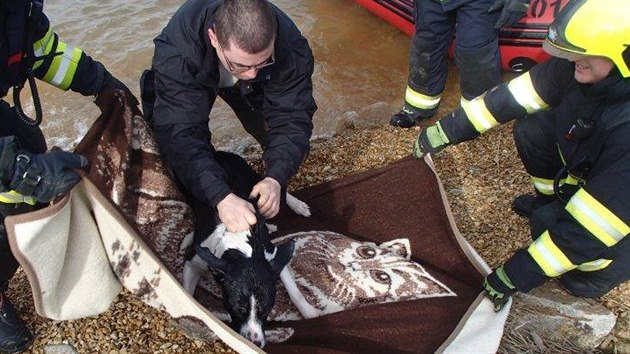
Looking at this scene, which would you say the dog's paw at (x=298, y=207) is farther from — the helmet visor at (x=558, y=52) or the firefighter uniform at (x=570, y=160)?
the helmet visor at (x=558, y=52)

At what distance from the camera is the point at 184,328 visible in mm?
2672

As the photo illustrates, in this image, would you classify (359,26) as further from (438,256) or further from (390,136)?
(438,256)

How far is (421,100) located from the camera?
192 inches

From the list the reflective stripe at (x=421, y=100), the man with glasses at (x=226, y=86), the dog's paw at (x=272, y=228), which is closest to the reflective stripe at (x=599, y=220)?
the man with glasses at (x=226, y=86)

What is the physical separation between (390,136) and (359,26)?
8.69ft

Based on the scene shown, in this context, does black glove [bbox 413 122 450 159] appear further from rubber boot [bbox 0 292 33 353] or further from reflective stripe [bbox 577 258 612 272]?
rubber boot [bbox 0 292 33 353]

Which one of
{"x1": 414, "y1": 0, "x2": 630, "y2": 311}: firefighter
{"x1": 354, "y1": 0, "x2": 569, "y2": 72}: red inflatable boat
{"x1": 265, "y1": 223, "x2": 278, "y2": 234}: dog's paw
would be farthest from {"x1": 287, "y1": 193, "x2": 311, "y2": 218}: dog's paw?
{"x1": 354, "y1": 0, "x2": 569, "y2": 72}: red inflatable boat

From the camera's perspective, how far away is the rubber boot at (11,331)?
2.75 m

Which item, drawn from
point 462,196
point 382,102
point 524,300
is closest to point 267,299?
point 524,300

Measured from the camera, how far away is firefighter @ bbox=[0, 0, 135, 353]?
2180 mm

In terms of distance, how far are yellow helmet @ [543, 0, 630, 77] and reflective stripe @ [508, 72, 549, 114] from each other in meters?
0.63

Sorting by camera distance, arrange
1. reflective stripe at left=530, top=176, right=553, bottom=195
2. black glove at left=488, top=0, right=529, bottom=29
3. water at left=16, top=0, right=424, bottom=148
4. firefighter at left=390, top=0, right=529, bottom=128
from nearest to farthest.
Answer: reflective stripe at left=530, top=176, right=553, bottom=195
black glove at left=488, top=0, right=529, bottom=29
firefighter at left=390, top=0, right=529, bottom=128
water at left=16, top=0, right=424, bottom=148

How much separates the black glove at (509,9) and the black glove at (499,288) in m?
2.18

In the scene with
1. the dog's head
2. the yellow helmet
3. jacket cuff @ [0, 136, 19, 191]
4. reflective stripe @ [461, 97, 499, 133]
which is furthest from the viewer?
reflective stripe @ [461, 97, 499, 133]
